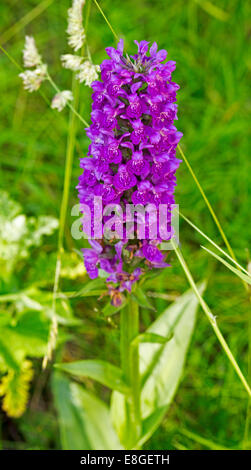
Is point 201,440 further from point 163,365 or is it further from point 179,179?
point 179,179

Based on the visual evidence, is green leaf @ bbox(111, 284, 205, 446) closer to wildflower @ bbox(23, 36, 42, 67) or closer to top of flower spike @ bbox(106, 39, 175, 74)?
top of flower spike @ bbox(106, 39, 175, 74)

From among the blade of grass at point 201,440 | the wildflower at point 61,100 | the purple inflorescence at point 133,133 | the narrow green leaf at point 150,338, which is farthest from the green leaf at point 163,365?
the wildflower at point 61,100

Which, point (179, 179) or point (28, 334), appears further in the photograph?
point (179, 179)

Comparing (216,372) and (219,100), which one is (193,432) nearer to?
(216,372)

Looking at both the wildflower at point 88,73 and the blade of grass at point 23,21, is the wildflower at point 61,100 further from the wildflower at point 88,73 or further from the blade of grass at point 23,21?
the blade of grass at point 23,21

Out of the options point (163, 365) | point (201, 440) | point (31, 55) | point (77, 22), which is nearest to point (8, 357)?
point (163, 365)
